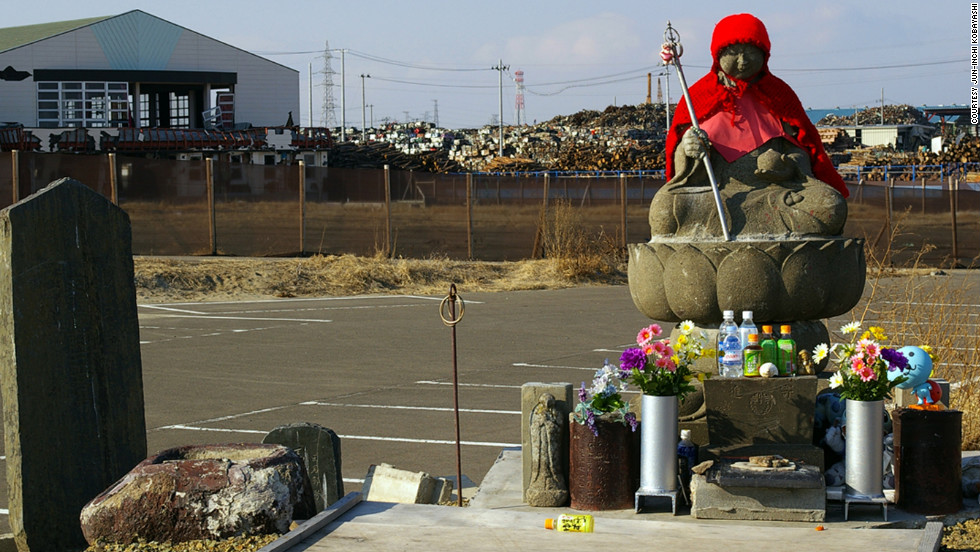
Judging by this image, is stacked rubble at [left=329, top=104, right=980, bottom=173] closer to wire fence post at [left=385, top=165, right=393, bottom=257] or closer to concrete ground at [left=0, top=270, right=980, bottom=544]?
wire fence post at [left=385, top=165, right=393, bottom=257]

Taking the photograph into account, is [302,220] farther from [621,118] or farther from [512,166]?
[621,118]

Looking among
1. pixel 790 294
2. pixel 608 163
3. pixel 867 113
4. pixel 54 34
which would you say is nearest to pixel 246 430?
pixel 790 294

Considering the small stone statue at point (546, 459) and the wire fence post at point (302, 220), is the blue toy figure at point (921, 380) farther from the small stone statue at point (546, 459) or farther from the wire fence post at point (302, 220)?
the wire fence post at point (302, 220)

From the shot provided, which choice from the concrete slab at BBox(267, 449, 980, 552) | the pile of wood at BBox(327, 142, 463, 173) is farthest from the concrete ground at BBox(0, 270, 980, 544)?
the pile of wood at BBox(327, 142, 463, 173)

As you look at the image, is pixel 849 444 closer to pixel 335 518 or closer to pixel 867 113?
pixel 335 518

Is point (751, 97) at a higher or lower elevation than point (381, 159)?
lower

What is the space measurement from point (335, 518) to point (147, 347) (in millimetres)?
9603

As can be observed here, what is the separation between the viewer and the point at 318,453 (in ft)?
20.8

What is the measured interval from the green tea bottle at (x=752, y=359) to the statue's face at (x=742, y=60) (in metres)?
2.23

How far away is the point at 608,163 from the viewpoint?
58.2m

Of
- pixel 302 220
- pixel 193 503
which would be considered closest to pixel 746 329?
pixel 193 503

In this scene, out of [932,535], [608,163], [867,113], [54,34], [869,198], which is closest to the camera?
[932,535]

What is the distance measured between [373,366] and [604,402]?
7105mm

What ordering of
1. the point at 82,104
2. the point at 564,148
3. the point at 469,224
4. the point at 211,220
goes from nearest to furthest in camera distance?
the point at 211,220 → the point at 469,224 → the point at 82,104 → the point at 564,148
